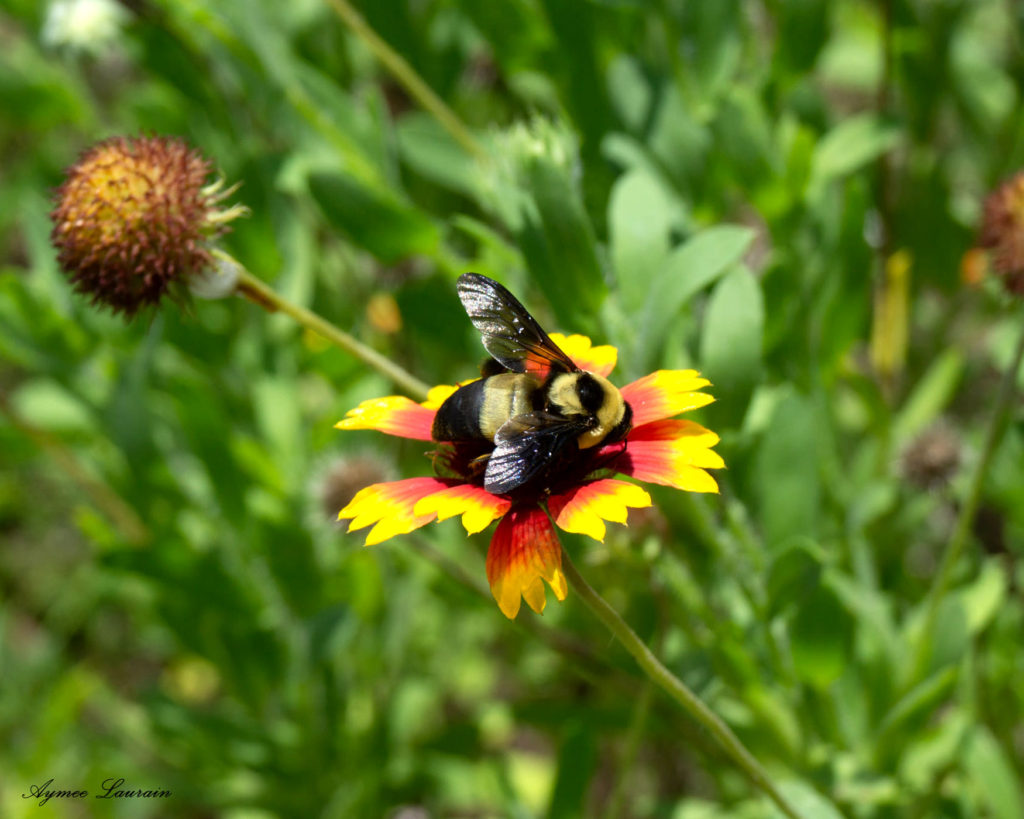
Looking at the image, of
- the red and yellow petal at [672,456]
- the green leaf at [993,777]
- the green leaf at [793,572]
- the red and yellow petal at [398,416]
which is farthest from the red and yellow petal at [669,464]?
the green leaf at [993,777]

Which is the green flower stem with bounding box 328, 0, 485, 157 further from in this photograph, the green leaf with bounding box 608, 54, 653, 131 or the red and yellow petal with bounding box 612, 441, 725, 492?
the red and yellow petal with bounding box 612, 441, 725, 492

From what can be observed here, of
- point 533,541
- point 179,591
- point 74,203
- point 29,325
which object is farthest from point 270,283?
point 533,541

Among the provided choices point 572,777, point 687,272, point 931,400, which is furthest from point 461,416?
point 931,400

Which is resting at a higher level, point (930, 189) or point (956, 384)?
point (930, 189)

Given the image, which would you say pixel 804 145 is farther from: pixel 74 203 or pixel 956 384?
pixel 74 203

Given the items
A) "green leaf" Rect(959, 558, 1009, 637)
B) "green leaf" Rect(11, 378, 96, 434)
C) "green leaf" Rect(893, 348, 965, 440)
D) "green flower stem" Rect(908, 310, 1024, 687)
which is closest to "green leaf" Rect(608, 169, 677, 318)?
"green flower stem" Rect(908, 310, 1024, 687)

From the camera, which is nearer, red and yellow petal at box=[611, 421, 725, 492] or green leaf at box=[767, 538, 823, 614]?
red and yellow petal at box=[611, 421, 725, 492]

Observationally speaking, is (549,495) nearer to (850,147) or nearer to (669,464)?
(669,464)
